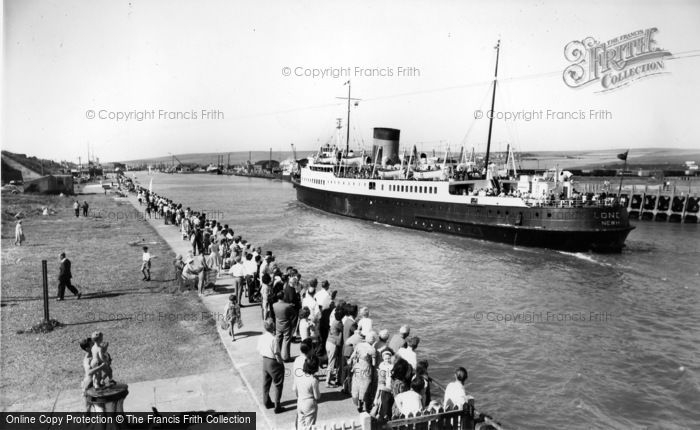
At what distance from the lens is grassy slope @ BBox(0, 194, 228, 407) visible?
26.5ft

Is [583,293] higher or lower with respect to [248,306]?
lower

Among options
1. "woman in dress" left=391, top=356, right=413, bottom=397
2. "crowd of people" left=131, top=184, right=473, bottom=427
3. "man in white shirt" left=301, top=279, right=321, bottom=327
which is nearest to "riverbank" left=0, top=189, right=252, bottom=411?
"crowd of people" left=131, top=184, right=473, bottom=427

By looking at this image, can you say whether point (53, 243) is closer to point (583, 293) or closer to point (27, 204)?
point (27, 204)

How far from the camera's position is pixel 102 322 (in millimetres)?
10867

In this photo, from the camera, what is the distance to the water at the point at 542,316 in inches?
412

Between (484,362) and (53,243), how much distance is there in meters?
20.5

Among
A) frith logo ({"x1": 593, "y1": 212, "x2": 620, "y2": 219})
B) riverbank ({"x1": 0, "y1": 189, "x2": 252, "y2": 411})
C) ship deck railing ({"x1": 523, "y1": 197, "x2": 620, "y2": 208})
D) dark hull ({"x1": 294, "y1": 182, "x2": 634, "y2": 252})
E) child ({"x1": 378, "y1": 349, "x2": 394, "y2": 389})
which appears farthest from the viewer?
ship deck railing ({"x1": 523, "y1": 197, "x2": 620, "y2": 208})

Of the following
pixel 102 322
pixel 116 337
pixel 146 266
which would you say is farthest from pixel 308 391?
pixel 146 266

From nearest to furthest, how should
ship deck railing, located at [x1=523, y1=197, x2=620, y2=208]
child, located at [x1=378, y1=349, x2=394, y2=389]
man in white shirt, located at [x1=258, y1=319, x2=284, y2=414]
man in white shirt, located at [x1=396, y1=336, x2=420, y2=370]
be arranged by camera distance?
child, located at [x1=378, y1=349, x2=394, y2=389] < man in white shirt, located at [x1=258, y1=319, x2=284, y2=414] < man in white shirt, located at [x1=396, y1=336, x2=420, y2=370] < ship deck railing, located at [x1=523, y1=197, x2=620, y2=208]

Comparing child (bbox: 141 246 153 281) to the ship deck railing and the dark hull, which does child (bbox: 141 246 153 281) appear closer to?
the dark hull

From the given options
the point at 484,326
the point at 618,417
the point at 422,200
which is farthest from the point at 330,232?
the point at 618,417

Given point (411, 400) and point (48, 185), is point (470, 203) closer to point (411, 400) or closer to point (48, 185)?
point (411, 400)

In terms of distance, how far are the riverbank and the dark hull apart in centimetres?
2061

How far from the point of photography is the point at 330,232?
37.3 metres
